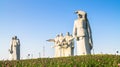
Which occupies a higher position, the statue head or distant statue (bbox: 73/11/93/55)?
the statue head

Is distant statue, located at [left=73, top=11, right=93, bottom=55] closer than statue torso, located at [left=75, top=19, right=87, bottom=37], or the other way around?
distant statue, located at [left=73, top=11, right=93, bottom=55]

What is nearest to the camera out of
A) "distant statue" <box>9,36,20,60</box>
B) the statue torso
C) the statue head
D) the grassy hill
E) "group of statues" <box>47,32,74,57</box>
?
the grassy hill

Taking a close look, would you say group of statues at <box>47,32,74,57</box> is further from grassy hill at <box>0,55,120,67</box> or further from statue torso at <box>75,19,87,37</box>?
grassy hill at <box>0,55,120,67</box>

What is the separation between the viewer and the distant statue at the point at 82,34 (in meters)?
25.0

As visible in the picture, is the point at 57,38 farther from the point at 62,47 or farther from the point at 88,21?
the point at 88,21

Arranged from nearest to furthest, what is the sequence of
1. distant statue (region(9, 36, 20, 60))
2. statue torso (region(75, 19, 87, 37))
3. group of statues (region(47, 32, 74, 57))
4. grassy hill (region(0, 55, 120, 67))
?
1. grassy hill (region(0, 55, 120, 67))
2. statue torso (region(75, 19, 87, 37))
3. distant statue (region(9, 36, 20, 60))
4. group of statues (region(47, 32, 74, 57))

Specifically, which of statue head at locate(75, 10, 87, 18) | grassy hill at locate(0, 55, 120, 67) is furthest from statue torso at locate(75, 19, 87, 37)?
grassy hill at locate(0, 55, 120, 67)

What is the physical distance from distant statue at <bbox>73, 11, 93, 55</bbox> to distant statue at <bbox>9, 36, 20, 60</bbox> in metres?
15.6

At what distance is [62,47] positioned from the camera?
4019cm

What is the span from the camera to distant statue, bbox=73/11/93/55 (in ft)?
82.2

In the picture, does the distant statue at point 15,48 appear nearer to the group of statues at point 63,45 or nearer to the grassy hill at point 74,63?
the group of statues at point 63,45

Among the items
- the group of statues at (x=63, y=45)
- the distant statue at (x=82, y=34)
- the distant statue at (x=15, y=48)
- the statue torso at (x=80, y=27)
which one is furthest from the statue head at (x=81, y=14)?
Result: the distant statue at (x=15, y=48)

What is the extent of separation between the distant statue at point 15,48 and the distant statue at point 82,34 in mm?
15646

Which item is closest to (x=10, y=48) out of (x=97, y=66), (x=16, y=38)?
(x=16, y=38)
